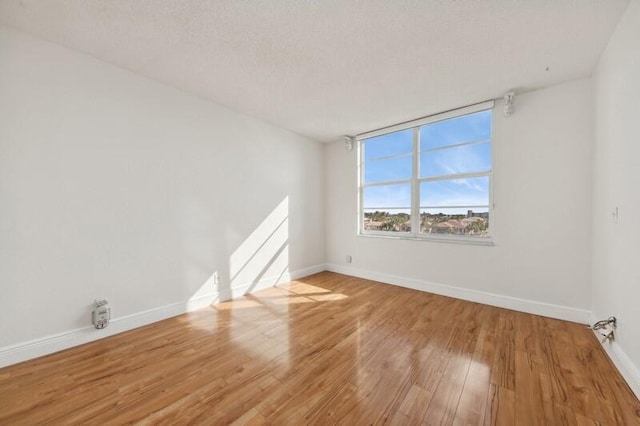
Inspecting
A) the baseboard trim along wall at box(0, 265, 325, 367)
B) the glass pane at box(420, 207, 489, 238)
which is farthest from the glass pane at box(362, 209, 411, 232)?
the baseboard trim along wall at box(0, 265, 325, 367)

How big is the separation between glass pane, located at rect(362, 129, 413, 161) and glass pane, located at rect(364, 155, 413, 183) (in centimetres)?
11

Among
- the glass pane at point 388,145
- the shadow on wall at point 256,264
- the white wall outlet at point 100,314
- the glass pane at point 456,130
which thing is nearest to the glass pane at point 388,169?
the glass pane at point 388,145

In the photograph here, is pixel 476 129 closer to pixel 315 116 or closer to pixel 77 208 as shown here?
pixel 315 116

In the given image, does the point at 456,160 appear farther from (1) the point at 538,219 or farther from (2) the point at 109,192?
(2) the point at 109,192

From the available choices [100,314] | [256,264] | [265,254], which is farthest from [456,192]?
[100,314]

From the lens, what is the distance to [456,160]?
133 inches

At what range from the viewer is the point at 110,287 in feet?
7.63

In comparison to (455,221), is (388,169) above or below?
above

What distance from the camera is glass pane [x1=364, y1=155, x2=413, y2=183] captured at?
389cm

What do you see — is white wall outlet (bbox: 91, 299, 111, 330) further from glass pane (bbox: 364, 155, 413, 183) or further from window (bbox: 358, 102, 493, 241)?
glass pane (bbox: 364, 155, 413, 183)

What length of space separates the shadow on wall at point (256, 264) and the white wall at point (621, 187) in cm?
366

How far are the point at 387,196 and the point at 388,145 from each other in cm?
88

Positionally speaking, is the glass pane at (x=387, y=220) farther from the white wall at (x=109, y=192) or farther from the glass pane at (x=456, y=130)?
the white wall at (x=109, y=192)

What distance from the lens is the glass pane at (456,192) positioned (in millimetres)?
3176
